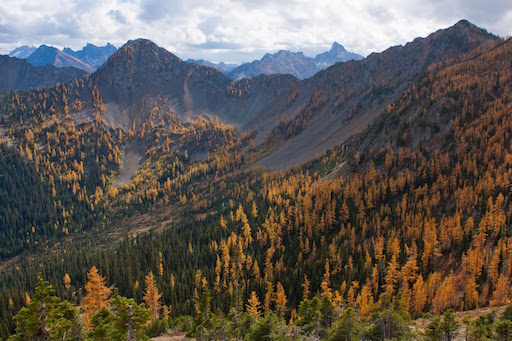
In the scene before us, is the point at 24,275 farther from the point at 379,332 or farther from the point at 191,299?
the point at 379,332

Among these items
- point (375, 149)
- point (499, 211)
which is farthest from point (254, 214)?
point (499, 211)

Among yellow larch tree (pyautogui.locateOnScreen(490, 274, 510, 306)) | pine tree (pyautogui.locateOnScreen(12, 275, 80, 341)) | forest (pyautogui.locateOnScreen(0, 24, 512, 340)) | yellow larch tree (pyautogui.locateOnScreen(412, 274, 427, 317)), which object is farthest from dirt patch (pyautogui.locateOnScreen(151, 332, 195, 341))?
yellow larch tree (pyautogui.locateOnScreen(490, 274, 510, 306))

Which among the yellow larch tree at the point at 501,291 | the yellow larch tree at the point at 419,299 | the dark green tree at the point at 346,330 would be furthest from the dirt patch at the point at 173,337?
the yellow larch tree at the point at 501,291

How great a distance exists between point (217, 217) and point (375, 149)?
100376 millimetres

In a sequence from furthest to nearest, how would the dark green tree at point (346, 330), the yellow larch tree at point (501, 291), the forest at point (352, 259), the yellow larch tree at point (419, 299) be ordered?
the yellow larch tree at point (419, 299) < the yellow larch tree at point (501, 291) < the forest at point (352, 259) < the dark green tree at point (346, 330)

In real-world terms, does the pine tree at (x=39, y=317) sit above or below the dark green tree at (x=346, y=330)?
above

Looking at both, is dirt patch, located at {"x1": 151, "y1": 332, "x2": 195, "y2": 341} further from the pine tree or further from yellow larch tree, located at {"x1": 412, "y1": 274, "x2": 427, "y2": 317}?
yellow larch tree, located at {"x1": 412, "y1": 274, "x2": 427, "y2": 317}

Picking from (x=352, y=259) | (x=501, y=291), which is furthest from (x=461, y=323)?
(x=352, y=259)

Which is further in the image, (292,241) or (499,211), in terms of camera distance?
(292,241)

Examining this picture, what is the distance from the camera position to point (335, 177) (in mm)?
194000

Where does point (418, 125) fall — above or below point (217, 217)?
above

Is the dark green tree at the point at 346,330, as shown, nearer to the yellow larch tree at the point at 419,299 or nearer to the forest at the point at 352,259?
the forest at the point at 352,259

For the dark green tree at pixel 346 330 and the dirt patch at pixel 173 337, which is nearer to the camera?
the dark green tree at pixel 346 330

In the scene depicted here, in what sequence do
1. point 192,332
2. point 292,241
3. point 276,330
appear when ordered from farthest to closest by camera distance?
point 292,241 → point 192,332 → point 276,330
